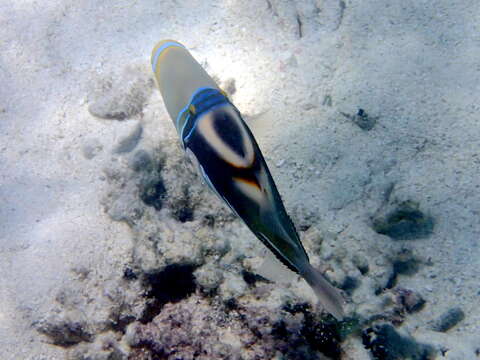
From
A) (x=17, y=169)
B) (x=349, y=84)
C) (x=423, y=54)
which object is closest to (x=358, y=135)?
(x=349, y=84)

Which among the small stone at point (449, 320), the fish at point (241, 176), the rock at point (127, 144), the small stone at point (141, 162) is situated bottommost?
the small stone at point (449, 320)

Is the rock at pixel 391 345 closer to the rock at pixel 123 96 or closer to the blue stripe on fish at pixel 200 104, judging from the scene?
the blue stripe on fish at pixel 200 104

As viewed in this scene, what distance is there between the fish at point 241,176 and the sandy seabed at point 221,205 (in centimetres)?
56

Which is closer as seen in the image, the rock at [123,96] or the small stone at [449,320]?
the small stone at [449,320]

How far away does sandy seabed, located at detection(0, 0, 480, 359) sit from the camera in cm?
215

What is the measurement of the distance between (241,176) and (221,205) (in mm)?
1492

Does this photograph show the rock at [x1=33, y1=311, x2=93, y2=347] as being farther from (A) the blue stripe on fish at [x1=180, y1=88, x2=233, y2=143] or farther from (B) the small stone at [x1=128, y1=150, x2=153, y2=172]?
(A) the blue stripe on fish at [x1=180, y1=88, x2=233, y2=143]

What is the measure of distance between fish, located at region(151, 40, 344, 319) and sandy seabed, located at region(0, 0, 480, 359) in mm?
557

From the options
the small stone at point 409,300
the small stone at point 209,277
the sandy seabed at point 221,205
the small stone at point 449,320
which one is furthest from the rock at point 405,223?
the small stone at point 209,277

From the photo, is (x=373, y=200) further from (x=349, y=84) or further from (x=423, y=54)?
(x=423, y=54)

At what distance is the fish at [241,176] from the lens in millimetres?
1217

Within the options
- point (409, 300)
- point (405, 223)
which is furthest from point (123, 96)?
point (409, 300)

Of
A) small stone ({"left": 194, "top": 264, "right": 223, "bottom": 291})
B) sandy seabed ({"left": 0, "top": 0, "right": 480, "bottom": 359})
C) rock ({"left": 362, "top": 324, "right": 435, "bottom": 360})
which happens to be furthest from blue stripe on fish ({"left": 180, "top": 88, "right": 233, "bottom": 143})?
rock ({"left": 362, "top": 324, "right": 435, "bottom": 360})

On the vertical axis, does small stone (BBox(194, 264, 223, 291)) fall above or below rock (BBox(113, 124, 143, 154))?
below
